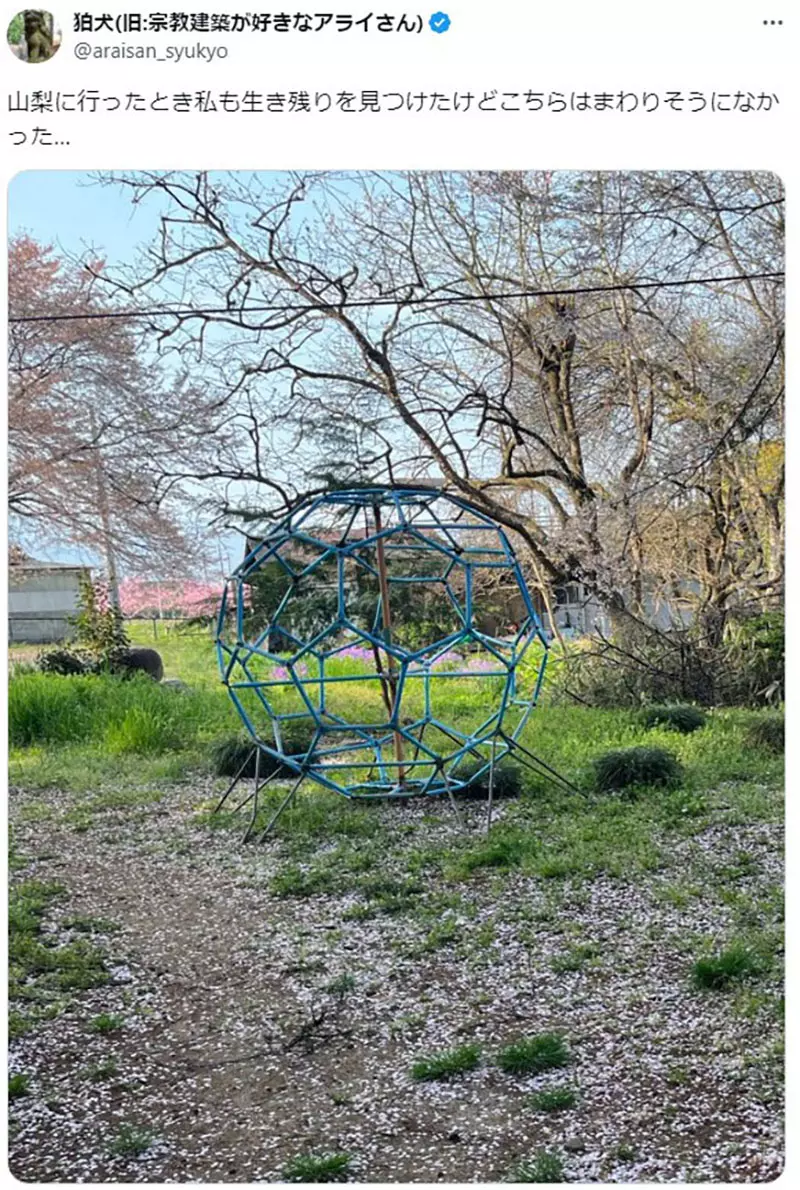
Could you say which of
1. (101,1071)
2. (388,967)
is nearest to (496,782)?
(388,967)

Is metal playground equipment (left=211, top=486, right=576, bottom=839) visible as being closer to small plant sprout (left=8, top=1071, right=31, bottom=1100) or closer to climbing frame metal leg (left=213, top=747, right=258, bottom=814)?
climbing frame metal leg (left=213, top=747, right=258, bottom=814)

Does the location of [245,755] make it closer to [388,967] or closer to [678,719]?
[388,967]

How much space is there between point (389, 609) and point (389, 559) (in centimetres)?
48

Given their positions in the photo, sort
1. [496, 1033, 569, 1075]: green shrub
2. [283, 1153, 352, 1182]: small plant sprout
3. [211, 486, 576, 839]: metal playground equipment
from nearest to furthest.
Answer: [283, 1153, 352, 1182]: small plant sprout
[496, 1033, 569, 1075]: green shrub
[211, 486, 576, 839]: metal playground equipment

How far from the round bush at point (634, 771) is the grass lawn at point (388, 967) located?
0.04 meters

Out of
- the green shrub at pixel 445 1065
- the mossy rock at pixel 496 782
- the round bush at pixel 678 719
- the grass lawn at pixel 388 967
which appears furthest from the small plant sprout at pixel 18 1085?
the round bush at pixel 678 719

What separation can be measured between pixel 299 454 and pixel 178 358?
0.50 m

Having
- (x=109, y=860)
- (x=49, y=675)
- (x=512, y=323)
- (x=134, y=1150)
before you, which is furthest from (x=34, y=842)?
(x=512, y=323)

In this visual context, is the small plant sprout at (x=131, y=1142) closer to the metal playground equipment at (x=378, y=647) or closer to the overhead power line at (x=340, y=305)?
the metal playground equipment at (x=378, y=647)

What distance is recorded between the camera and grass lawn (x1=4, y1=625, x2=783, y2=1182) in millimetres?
1681

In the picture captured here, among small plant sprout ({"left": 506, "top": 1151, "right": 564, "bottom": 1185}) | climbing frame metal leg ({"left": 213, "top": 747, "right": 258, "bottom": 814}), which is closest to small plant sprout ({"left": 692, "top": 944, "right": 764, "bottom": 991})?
small plant sprout ({"left": 506, "top": 1151, "right": 564, "bottom": 1185})
